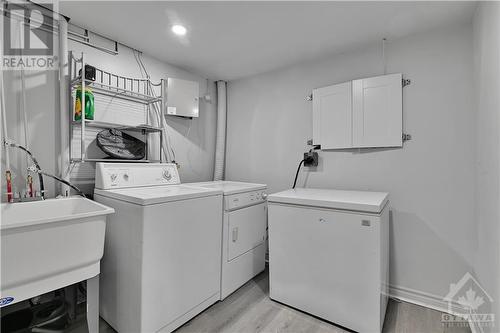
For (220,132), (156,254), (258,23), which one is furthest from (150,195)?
(220,132)

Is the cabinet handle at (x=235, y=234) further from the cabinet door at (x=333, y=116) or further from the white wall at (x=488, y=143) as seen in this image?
the white wall at (x=488, y=143)

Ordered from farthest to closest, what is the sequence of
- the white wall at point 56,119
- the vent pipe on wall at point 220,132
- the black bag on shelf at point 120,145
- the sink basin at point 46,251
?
1. the vent pipe on wall at point 220,132
2. the black bag on shelf at point 120,145
3. the white wall at point 56,119
4. the sink basin at point 46,251

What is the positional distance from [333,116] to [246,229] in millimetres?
1348

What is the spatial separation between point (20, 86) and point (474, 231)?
3.35 metres

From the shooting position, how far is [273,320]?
169cm

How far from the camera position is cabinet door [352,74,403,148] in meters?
1.95

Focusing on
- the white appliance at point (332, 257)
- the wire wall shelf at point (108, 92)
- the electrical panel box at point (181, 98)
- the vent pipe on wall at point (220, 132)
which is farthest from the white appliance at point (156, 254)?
the vent pipe on wall at point (220, 132)

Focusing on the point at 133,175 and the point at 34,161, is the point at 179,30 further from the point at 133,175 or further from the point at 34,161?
the point at 34,161

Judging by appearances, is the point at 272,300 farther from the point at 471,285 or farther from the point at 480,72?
the point at 480,72

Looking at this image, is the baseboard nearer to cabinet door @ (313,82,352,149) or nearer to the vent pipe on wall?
cabinet door @ (313,82,352,149)

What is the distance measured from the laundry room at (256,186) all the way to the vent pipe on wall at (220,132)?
68cm

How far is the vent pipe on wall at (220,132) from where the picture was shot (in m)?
3.00

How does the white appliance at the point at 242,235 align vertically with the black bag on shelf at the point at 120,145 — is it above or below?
below

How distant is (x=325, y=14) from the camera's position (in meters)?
1.69
